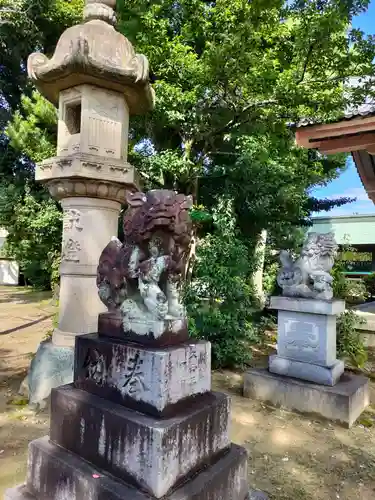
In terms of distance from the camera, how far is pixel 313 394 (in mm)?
3773

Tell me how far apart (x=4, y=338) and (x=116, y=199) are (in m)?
4.67

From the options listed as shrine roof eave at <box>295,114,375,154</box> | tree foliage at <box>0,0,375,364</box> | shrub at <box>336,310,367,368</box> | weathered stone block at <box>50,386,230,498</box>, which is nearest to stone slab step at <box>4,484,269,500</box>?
weathered stone block at <box>50,386,230,498</box>

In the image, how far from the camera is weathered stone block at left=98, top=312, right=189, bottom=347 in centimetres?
189

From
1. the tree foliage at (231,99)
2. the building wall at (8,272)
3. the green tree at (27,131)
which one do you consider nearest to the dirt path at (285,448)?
the tree foliage at (231,99)

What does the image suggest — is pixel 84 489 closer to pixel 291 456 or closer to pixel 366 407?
pixel 291 456

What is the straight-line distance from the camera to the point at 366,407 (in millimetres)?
4094

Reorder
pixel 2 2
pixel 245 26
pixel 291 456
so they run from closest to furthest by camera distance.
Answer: pixel 291 456 → pixel 245 26 → pixel 2 2

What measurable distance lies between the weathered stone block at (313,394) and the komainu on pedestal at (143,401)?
1.81 metres

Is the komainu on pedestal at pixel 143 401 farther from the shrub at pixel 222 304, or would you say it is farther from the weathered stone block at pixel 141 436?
the shrub at pixel 222 304

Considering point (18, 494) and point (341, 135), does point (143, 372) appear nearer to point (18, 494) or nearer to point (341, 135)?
point (18, 494)

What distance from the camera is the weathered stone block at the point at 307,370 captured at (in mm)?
3883

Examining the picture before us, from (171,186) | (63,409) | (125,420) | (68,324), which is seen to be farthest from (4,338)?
(125,420)

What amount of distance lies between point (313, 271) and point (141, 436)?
2.99 metres

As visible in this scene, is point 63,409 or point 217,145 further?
point 217,145
